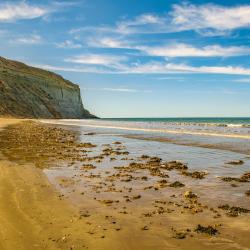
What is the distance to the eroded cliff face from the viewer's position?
11162 centimetres

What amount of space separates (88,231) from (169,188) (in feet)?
14.8

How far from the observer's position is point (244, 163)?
1658 cm

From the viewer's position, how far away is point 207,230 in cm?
691

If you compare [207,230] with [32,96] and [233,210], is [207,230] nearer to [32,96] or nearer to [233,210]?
[233,210]

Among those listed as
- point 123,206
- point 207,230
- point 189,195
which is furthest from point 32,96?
point 207,230

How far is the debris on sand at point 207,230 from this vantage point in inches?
269

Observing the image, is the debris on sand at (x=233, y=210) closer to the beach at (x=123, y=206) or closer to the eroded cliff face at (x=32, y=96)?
the beach at (x=123, y=206)

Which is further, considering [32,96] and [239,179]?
[32,96]

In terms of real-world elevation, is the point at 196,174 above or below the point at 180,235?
above

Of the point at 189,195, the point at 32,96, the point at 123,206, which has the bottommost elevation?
the point at 123,206

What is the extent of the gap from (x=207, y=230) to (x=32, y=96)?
396 ft

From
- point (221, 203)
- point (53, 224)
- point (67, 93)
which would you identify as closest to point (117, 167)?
point (221, 203)

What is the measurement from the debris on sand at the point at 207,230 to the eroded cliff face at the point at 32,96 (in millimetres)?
100702

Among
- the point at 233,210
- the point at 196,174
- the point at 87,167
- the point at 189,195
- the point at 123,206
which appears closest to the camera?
the point at 233,210
